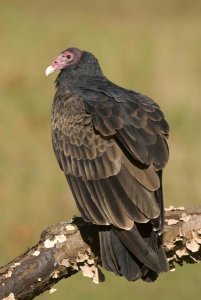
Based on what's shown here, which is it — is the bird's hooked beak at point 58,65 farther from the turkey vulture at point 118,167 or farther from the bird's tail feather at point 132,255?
the bird's tail feather at point 132,255

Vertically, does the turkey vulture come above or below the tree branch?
above

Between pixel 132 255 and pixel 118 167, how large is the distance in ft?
1.77

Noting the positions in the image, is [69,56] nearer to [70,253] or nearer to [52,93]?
[70,253]

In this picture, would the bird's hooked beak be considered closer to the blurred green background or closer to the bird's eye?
the bird's eye

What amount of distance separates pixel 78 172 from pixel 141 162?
65 centimetres

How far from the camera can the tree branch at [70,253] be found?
257 inches

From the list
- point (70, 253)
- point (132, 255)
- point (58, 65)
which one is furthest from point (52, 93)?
point (132, 255)

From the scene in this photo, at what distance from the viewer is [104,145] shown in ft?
22.3

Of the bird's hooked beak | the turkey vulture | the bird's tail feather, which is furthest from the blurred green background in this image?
the bird's tail feather

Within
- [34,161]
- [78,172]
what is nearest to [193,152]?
[34,161]

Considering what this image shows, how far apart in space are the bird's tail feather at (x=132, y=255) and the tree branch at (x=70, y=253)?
0.26 metres

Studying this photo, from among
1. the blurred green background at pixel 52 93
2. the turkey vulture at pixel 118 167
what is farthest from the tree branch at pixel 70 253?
the blurred green background at pixel 52 93

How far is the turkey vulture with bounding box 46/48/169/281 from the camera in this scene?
21.0 ft

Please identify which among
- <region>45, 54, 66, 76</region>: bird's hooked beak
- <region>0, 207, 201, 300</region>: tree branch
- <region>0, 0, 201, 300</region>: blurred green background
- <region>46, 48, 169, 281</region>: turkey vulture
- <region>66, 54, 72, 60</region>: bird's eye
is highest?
<region>66, 54, 72, 60</region>: bird's eye
